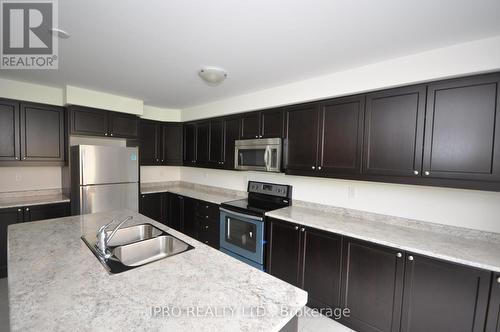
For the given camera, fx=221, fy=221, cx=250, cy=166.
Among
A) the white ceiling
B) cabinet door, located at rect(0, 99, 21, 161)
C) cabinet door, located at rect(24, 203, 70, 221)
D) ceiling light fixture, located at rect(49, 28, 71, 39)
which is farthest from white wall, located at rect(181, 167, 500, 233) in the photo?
cabinet door, located at rect(0, 99, 21, 161)

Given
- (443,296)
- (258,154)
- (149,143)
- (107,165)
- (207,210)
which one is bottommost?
(443,296)

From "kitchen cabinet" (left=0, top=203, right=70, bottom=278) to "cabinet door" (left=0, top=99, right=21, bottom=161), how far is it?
695 mm

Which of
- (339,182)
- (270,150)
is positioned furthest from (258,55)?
(339,182)

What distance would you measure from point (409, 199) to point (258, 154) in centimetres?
171

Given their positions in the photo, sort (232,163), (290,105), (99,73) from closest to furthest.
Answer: (99,73)
(290,105)
(232,163)

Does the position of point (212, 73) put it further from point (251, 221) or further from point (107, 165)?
point (107, 165)

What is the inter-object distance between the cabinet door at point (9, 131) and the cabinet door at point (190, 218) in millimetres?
2282

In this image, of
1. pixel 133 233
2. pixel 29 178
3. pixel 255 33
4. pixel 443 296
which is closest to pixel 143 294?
pixel 133 233

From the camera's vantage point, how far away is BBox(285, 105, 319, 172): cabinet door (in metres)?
2.48

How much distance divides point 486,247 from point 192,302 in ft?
7.08

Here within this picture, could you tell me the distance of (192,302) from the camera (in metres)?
0.95

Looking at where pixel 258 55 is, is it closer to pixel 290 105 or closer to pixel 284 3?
pixel 284 3

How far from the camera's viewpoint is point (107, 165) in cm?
317

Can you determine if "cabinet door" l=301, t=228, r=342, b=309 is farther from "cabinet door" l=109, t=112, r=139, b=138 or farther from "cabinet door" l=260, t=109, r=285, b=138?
"cabinet door" l=109, t=112, r=139, b=138
